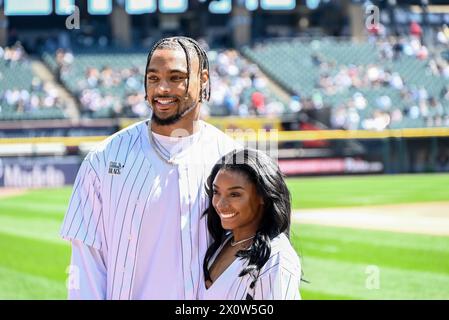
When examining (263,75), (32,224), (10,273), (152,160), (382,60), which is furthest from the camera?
(263,75)

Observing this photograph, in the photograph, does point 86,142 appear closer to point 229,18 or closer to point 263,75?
point 263,75

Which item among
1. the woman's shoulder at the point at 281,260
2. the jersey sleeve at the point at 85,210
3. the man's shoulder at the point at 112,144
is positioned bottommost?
the woman's shoulder at the point at 281,260

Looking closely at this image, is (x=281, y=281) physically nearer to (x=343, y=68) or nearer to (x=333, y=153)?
(x=333, y=153)

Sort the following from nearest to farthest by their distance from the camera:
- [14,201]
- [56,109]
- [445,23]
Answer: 1. [14,201]
2. [56,109]
3. [445,23]

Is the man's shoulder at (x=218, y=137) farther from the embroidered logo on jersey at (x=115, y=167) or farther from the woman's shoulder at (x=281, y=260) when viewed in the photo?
the woman's shoulder at (x=281, y=260)

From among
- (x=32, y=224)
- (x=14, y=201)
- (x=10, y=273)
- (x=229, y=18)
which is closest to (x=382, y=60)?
(x=229, y=18)

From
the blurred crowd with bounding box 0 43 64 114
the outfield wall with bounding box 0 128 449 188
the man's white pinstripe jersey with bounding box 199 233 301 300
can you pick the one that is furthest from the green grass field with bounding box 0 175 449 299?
the blurred crowd with bounding box 0 43 64 114

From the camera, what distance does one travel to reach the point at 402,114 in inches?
712

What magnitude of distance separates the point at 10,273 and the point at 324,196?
7341 mm

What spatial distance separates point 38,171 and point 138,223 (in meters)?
13.8

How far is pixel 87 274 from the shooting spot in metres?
2.56

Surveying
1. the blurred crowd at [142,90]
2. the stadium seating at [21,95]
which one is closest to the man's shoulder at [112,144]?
the blurred crowd at [142,90]

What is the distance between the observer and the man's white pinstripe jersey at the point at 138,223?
251cm

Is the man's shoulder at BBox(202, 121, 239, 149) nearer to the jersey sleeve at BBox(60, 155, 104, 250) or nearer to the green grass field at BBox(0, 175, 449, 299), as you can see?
the jersey sleeve at BBox(60, 155, 104, 250)
